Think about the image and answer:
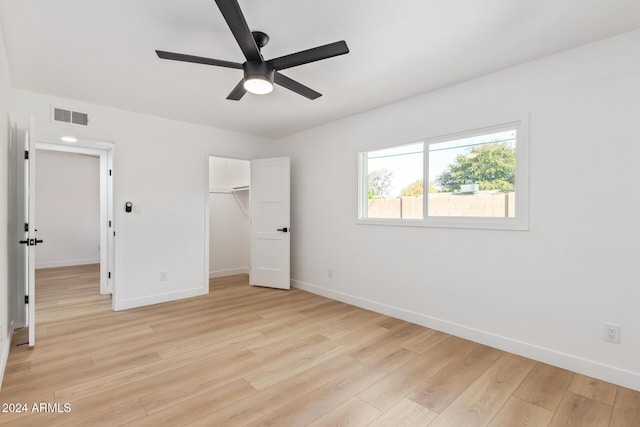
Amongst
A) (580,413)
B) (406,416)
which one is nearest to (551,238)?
(580,413)

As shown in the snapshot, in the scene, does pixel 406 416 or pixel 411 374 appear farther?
pixel 411 374

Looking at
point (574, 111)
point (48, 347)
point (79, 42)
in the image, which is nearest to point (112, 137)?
point (79, 42)

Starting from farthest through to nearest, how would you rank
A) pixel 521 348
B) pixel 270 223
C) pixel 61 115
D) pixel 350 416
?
pixel 270 223
pixel 61 115
pixel 521 348
pixel 350 416

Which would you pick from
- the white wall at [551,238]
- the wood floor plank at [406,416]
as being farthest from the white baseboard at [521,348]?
the wood floor plank at [406,416]

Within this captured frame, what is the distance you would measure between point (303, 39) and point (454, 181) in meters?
2.04

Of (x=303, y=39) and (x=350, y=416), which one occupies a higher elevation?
(x=303, y=39)

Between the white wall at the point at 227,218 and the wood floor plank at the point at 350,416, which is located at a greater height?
the white wall at the point at 227,218

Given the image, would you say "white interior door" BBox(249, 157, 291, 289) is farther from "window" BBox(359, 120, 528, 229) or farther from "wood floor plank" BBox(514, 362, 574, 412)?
"wood floor plank" BBox(514, 362, 574, 412)

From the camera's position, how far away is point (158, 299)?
13.6 feet

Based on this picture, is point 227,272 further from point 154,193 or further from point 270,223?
point 154,193

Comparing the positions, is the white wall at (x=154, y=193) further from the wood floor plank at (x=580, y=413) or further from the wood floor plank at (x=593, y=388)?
the wood floor plank at (x=593, y=388)

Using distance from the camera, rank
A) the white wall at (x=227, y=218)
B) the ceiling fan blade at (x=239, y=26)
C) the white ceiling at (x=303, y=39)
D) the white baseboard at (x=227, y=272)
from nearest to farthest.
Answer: the ceiling fan blade at (x=239, y=26) → the white ceiling at (x=303, y=39) → the white baseboard at (x=227, y=272) → the white wall at (x=227, y=218)

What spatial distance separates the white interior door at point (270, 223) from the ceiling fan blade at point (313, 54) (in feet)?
9.01

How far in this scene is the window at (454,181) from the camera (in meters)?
2.78
